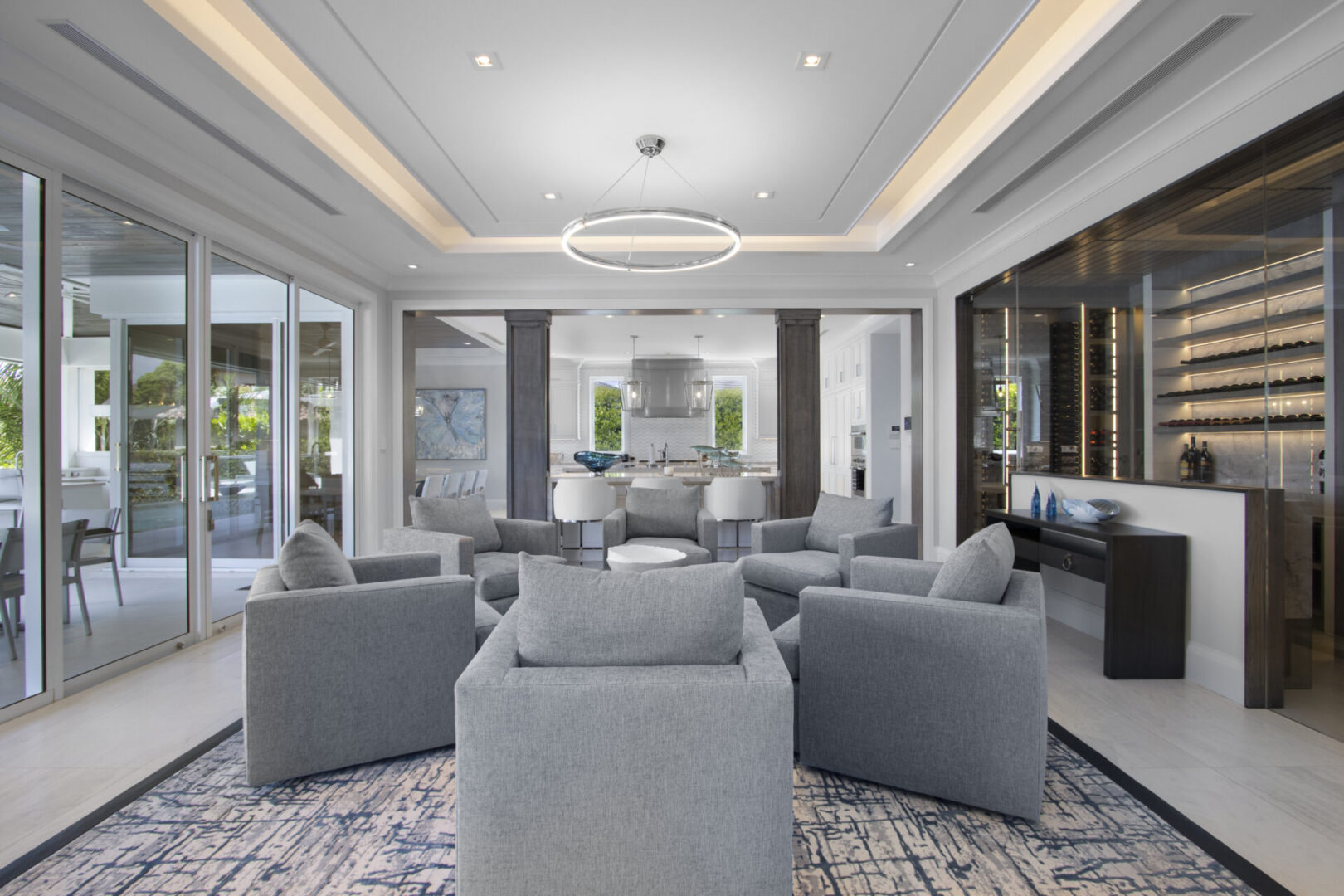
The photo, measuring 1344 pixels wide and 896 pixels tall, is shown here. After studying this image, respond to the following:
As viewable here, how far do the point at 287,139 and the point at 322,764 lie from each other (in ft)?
9.83

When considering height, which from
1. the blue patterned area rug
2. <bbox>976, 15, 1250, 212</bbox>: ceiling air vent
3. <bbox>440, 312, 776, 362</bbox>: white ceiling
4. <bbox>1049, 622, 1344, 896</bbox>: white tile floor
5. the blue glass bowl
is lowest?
<bbox>1049, 622, 1344, 896</bbox>: white tile floor

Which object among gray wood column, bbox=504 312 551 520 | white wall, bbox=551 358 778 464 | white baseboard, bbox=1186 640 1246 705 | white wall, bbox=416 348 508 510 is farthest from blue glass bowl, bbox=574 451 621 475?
white baseboard, bbox=1186 640 1246 705

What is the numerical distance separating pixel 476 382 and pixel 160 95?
28.0ft

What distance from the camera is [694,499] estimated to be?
4.92 m

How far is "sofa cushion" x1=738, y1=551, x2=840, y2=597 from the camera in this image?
3537 millimetres

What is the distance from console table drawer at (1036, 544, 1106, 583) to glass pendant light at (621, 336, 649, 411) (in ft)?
25.7

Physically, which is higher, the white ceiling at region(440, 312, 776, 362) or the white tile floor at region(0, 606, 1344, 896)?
the white ceiling at region(440, 312, 776, 362)

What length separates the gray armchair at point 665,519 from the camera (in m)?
4.71

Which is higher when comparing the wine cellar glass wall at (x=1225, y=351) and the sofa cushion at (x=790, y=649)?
the wine cellar glass wall at (x=1225, y=351)

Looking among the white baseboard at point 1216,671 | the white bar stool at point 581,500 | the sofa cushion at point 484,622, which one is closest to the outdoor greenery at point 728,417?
the white bar stool at point 581,500

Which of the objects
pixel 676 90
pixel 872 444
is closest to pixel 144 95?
pixel 676 90

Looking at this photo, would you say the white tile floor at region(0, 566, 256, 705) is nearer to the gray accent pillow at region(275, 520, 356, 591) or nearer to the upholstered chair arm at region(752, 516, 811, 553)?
the gray accent pillow at region(275, 520, 356, 591)

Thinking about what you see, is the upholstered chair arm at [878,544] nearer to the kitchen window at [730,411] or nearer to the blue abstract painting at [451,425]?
the kitchen window at [730,411]

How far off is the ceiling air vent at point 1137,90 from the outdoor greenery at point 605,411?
867cm
